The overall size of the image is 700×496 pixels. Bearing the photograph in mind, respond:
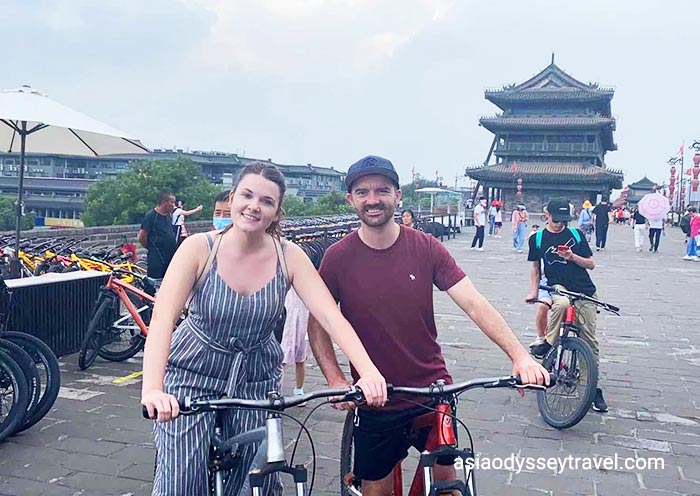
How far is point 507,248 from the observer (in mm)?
22172

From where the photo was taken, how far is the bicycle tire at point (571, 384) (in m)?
4.62

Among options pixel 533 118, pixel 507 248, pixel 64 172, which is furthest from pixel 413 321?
pixel 64 172

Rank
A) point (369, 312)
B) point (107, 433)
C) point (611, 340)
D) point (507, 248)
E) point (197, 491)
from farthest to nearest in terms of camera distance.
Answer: point (507, 248) → point (611, 340) → point (107, 433) → point (369, 312) → point (197, 491)

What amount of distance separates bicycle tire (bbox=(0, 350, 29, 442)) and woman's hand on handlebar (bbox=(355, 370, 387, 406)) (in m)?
2.89

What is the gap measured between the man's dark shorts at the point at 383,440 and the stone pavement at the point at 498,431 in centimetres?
115

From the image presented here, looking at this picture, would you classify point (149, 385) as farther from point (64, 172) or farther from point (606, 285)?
point (64, 172)

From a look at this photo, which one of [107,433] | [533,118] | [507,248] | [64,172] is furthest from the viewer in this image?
[64,172]

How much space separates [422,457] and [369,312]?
0.57m

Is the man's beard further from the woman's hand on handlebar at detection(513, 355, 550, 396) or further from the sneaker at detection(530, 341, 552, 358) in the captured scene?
the sneaker at detection(530, 341, 552, 358)

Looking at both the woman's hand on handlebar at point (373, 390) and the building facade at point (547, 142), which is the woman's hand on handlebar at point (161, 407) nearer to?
the woman's hand on handlebar at point (373, 390)

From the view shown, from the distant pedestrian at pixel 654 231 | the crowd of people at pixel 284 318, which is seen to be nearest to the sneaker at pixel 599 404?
the crowd of people at pixel 284 318

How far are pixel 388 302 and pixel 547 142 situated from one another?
2076 inches

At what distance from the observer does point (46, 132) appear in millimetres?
8336

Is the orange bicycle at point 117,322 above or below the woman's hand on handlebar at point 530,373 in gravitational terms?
below
